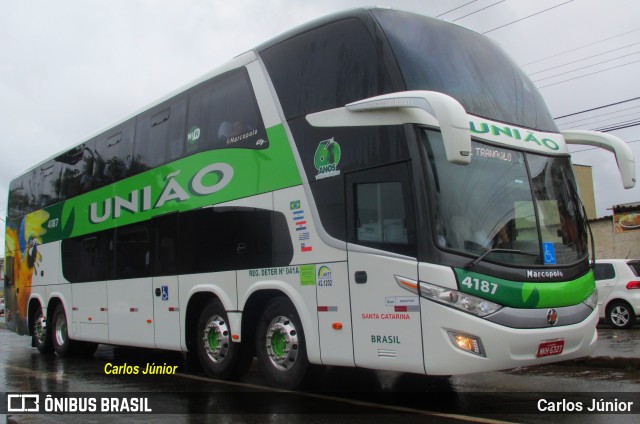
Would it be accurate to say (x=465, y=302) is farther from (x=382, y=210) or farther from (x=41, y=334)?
(x=41, y=334)

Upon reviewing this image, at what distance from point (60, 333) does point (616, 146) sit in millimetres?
11936

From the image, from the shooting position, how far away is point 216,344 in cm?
939

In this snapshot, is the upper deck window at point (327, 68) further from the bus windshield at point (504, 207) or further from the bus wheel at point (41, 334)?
the bus wheel at point (41, 334)

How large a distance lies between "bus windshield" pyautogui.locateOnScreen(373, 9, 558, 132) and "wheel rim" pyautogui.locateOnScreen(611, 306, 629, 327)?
908 cm

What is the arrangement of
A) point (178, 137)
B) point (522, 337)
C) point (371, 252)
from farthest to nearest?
1. point (178, 137)
2. point (371, 252)
3. point (522, 337)

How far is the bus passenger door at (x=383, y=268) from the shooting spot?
21.1ft

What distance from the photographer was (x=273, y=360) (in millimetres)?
8172

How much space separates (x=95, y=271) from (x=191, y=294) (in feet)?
12.6

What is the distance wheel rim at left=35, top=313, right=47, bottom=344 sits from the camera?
48.5 ft

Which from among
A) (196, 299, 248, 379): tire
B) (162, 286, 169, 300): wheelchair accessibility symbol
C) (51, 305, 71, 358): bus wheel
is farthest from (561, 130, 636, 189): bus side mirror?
(51, 305, 71, 358): bus wheel

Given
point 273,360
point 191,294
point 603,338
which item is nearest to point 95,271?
point 191,294

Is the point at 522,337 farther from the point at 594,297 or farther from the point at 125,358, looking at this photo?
the point at 125,358

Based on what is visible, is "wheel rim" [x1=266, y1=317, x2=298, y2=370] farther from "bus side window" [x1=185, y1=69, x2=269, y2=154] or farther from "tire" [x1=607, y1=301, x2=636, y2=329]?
"tire" [x1=607, y1=301, x2=636, y2=329]

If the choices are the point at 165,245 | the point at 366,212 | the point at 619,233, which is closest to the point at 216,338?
the point at 165,245
